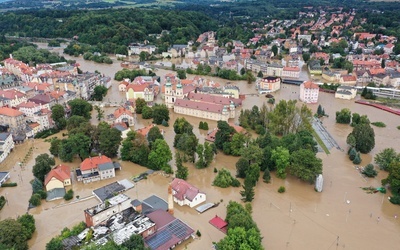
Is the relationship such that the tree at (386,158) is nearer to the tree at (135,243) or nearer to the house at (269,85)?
the tree at (135,243)

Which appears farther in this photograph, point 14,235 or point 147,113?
point 147,113

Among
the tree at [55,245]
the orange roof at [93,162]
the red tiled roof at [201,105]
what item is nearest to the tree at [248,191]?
the orange roof at [93,162]

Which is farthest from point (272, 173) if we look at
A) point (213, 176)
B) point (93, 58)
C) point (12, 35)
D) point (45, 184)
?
point (12, 35)

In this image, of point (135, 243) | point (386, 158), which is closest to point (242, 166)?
point (135, 243)

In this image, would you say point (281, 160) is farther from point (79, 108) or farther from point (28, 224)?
point (79, 108)

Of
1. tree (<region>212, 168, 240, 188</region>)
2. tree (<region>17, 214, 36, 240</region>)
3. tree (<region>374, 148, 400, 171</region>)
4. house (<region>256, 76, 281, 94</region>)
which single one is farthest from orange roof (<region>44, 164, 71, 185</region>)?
house (<region>256, 76, 281, 94</region>)

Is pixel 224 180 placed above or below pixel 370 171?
above
